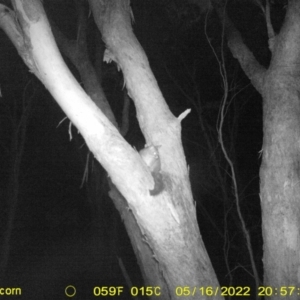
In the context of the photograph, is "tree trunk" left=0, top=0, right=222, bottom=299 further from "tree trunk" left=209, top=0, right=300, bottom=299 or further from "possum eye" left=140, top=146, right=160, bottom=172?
"tree trunk" left=209, top=0, right=300, bottom=299

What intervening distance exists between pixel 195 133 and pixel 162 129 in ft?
33.6

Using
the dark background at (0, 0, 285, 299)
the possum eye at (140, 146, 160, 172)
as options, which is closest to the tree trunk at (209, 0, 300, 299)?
the possum eye at (140, 146, 160, 172)

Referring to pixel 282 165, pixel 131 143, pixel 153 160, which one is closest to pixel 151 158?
pixel 153 160

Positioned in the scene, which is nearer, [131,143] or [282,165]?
[282,165]

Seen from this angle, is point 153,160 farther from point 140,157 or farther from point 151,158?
point 140,157

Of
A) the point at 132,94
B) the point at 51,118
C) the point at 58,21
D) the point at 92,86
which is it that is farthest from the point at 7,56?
the point at 132,94

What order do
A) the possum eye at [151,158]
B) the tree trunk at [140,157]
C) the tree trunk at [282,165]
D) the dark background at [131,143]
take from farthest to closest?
the dark background at [131,143]
the tree trunk at [282,165]
the possum eye at [151,158]
the tree trunk at [140,157]

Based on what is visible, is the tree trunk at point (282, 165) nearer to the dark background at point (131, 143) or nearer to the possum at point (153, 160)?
the possum at point (153, 160)

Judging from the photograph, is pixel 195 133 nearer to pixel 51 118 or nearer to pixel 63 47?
pixel 51 118

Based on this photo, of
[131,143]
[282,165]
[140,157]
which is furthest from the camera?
[131,143]

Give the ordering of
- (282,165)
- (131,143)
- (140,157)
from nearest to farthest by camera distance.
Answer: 1. (140,157)
2. (282,165)
3. (131,143)

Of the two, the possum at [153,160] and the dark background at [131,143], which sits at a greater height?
the dark background at [131,143]

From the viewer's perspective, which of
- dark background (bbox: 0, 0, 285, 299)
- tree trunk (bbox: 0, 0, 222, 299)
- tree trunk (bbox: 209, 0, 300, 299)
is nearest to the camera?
tree trunk (bbox: 0, 0, 222, 299)

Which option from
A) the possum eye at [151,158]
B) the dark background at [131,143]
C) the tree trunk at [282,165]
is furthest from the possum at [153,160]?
the dark background at [131,143]
